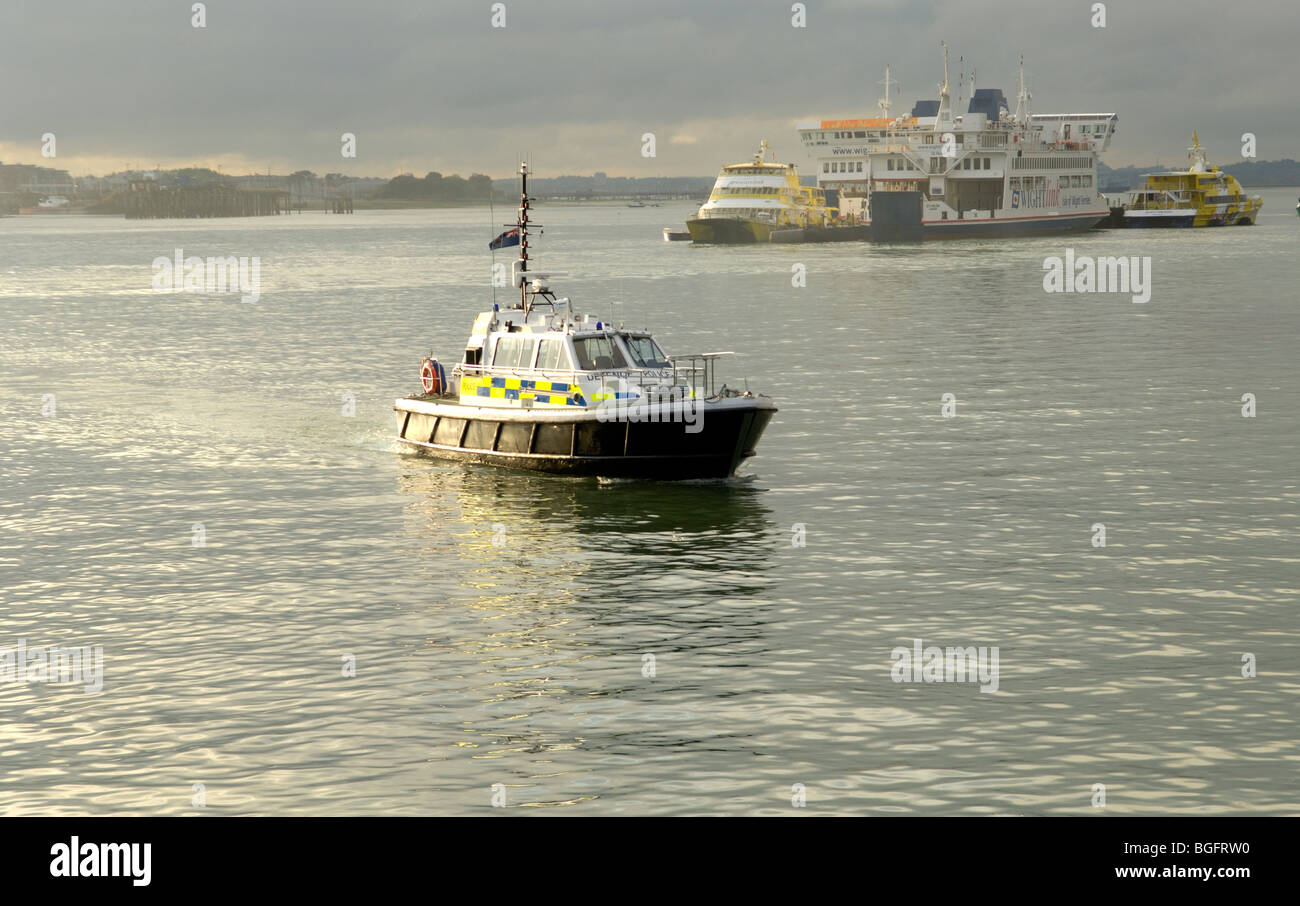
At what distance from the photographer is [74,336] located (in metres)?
77.6

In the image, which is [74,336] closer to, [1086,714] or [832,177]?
[1086,714]

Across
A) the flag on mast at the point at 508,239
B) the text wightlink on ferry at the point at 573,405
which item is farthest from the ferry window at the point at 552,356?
the flag on mast at the point at 508,239

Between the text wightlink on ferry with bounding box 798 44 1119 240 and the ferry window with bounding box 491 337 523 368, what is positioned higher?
the text wightlink on ferry with bounding box 798 44 1119 240

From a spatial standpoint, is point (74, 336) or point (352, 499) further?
point (74, 336)

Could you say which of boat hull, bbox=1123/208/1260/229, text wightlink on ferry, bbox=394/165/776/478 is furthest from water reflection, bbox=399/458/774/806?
boat hull, bbox=1123/208/1260/229

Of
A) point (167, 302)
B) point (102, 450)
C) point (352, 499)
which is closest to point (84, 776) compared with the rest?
point (352, 499)

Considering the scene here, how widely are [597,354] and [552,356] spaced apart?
1.14 metres

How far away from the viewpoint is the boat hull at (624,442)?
Answer: 31656 millimetres

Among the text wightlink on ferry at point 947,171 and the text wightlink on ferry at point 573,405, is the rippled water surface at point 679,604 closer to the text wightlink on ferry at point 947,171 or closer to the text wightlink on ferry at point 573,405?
the text wightlink on ferry at point 573,405

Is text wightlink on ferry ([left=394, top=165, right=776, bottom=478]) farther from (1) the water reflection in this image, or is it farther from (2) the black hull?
(1) the water reflection

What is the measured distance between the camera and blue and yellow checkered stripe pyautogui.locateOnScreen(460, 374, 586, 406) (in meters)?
33.0

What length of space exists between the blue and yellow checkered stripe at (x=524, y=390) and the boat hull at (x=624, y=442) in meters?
0.49

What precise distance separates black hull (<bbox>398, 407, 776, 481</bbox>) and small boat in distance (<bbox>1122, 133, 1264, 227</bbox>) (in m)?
174
